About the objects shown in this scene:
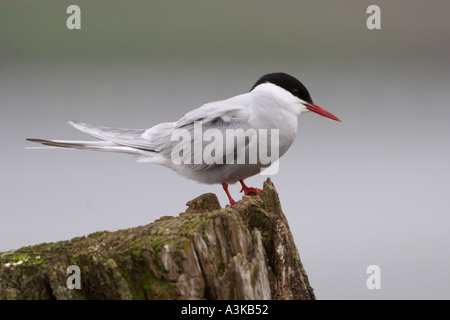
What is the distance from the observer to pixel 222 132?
273 centimetres

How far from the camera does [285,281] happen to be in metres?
2.13

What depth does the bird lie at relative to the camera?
2721 millimetres

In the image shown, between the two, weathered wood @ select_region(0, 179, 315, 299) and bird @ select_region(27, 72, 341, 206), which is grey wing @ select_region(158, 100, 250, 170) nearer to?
bird @ select_region(27, 72, 341, 206)

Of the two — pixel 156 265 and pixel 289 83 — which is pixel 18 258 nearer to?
pixel 156 265

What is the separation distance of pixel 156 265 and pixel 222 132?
1.03 m

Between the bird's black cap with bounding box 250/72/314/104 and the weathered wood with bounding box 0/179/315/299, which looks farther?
the bird's black cap with bounding box 250/72/314/104

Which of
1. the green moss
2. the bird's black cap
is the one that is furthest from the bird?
the green moss

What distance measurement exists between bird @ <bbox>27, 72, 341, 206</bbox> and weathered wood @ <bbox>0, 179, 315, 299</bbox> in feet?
2.66

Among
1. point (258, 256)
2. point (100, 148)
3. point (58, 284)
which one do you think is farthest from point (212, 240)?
point (100, 148)

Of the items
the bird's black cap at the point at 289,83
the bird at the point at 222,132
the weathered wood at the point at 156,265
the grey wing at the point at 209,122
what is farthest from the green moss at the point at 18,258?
the bird's black cap at the point at 289,83

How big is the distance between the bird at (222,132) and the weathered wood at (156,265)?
81cm

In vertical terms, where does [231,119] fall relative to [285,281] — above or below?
above
